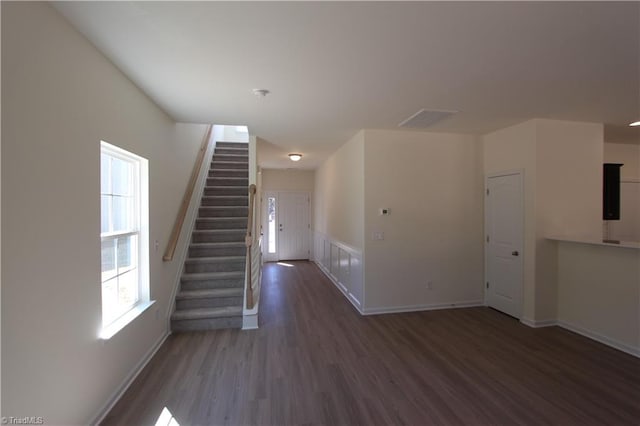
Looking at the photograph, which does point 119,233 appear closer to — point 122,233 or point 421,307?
point 122,233

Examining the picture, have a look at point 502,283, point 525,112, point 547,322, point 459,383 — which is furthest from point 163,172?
point 547,322

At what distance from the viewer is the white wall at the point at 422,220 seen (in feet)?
13.0

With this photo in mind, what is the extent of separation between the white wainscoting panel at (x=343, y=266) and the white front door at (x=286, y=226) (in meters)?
1.03

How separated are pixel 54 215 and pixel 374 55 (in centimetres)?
224

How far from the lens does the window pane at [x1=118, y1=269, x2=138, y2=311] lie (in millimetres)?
2432

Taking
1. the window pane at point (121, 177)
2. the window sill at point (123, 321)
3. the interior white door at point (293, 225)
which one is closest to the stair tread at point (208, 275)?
the window sill at point (123, 321)

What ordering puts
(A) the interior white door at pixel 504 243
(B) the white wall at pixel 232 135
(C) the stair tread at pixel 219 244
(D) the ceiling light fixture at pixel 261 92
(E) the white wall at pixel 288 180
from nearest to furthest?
(D) the ceiling light fixture at pixel 261 92, (A) the interior white door at pixel 504 243, (C) the stair tread at pixel 219 244, (B) the white wall at pixel 232 135, (E) the white wall at pixel 288 180

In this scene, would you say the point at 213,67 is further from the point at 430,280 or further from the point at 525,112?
the point at 430,280

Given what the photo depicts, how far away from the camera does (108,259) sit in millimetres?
2246

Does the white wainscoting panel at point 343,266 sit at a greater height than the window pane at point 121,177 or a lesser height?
lesser

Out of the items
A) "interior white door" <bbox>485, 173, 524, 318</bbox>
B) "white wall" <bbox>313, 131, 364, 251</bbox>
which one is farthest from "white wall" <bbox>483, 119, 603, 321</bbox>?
"white wall" <bbox>313, 131, 364, 251</bbox>

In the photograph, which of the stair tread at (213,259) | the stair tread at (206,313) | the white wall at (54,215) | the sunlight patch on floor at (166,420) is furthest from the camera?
the stair tread at (213,259)

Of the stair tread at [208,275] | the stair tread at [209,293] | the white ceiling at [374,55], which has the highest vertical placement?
the white ceiling at [374,55]

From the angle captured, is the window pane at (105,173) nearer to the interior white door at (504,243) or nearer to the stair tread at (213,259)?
the stair tread at (213,259)
